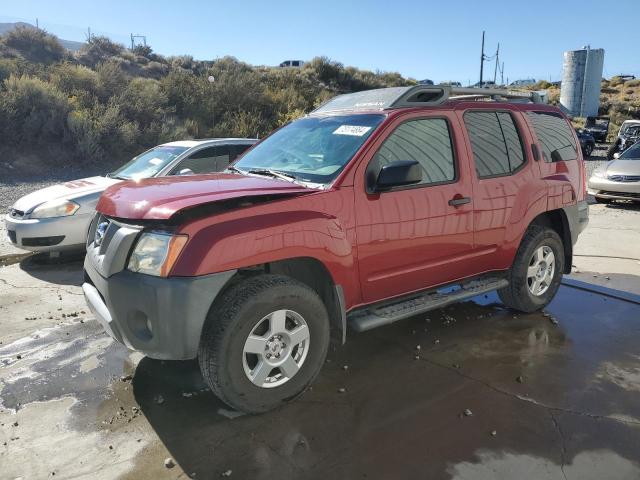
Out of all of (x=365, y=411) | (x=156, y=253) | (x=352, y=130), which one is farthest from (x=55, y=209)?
(x=365, y=411)

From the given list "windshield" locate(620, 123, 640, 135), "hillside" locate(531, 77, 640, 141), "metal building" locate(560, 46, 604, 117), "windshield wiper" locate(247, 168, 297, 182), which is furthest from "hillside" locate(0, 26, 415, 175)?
"metal building" locate(560, 46, 604, 117)

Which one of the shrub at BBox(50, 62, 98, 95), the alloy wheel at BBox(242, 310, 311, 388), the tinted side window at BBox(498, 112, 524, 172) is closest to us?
the alloy wheel at BBox(242, 310, 311, 388)

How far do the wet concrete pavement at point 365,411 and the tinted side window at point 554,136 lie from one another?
165 cm

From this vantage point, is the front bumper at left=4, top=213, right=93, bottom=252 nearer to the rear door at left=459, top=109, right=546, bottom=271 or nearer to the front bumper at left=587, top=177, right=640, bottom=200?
the rear door at left=459, top=109, right=546, bottom=271

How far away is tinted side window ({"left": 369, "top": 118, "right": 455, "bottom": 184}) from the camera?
3.86 metres

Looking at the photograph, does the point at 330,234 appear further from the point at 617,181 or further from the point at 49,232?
the point at 617,181

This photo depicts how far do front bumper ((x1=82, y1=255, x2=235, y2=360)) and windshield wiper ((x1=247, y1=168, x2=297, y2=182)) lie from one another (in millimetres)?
996

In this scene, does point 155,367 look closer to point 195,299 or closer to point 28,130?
point 195,299

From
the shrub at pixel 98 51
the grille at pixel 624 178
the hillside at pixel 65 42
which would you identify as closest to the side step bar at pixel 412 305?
the grille at pixel 624 178

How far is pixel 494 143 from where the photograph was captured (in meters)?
4.58

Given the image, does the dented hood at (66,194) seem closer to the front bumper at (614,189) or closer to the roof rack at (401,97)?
the roof rack at (401,97)

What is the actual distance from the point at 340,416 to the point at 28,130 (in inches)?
578

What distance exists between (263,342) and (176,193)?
1054 mm

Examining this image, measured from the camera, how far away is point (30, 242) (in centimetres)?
626
